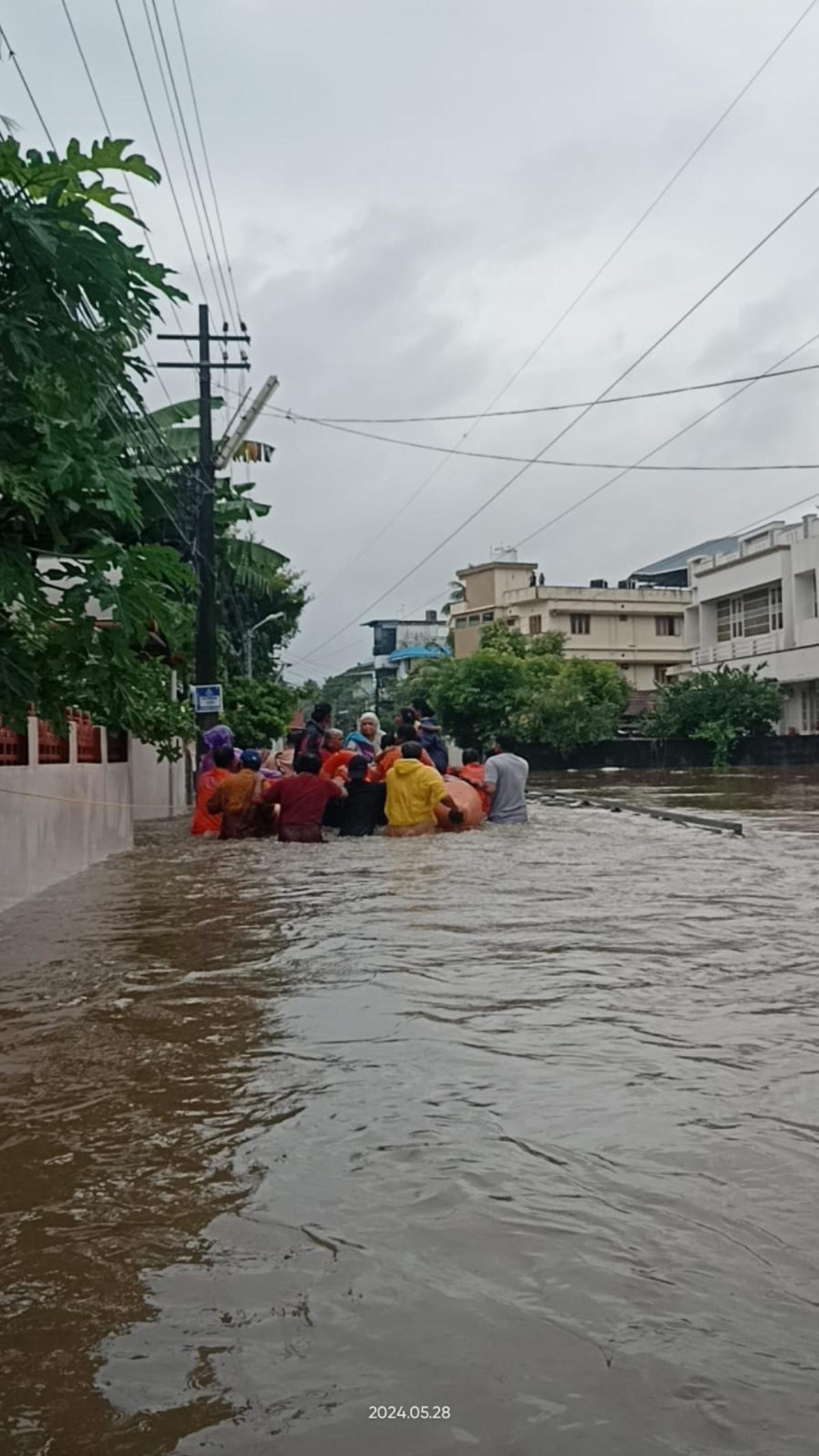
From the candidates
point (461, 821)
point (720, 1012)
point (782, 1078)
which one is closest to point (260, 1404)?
point (782, 1078)

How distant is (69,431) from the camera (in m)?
5.89

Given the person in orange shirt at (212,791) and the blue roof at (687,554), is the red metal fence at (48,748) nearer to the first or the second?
the person in orange shirt at (212,791)

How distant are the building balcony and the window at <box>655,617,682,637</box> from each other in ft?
36.6

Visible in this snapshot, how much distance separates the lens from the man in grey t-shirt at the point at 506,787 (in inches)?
703

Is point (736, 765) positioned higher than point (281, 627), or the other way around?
point (281, 627)

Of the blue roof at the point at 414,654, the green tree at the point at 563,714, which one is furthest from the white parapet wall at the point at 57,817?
the blue roof at the point at 414,654

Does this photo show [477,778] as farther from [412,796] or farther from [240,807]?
[240,807]

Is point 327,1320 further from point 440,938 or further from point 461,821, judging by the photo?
point 461,821

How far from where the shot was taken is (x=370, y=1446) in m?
2.62

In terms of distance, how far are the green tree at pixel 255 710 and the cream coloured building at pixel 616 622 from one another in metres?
36.6

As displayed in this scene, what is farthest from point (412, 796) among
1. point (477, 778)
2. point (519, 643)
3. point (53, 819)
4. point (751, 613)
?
point (519, 643)

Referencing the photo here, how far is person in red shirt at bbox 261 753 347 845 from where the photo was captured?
601 inches

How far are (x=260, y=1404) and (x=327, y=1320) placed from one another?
40 cm

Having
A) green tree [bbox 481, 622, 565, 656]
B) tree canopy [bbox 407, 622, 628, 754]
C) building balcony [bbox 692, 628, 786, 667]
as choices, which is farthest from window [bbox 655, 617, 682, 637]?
tree canopy [bbox 407, 622, 628, 754]
